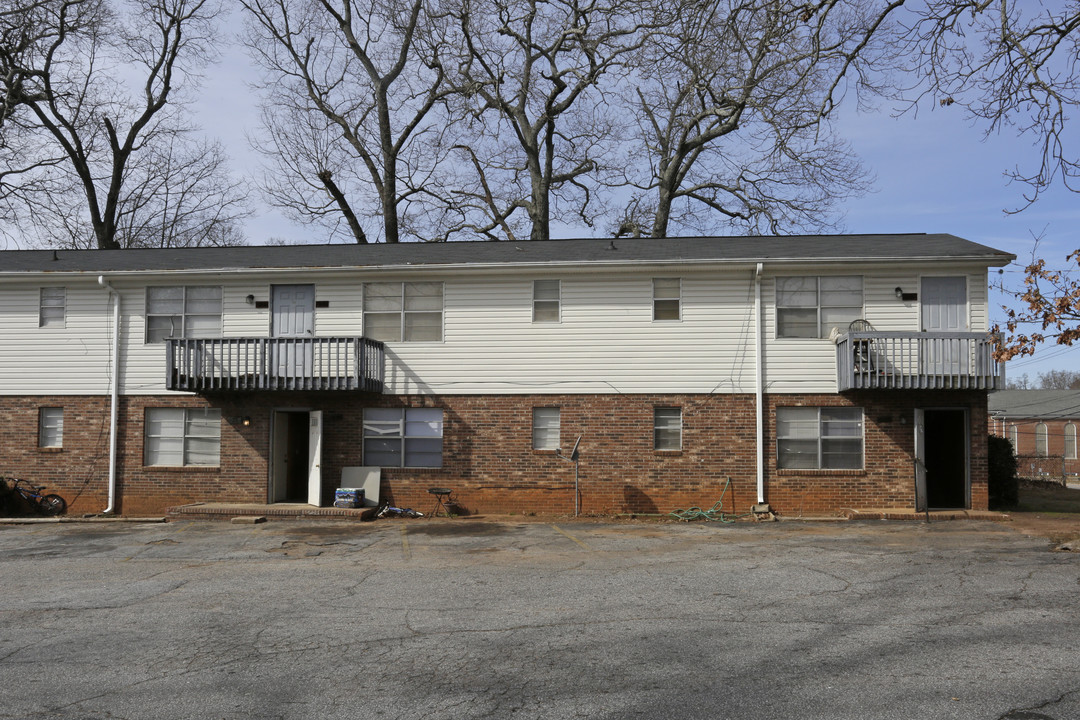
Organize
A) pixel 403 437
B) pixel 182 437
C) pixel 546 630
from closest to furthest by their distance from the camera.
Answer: pixel 546 630
pixel 403 437
pixel 182 437

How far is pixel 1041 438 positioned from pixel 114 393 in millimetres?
45386

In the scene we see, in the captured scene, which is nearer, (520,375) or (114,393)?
(520,375)

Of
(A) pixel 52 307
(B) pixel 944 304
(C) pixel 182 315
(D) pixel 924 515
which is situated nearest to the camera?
(D) pixel 924 515

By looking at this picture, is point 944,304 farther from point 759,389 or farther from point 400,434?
point 400,434


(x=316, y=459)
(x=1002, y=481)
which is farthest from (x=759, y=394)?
(x=316, y=459)

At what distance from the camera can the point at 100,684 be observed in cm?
643

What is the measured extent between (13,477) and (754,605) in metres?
16.9

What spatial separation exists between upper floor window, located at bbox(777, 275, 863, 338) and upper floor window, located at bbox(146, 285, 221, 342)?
1229cm

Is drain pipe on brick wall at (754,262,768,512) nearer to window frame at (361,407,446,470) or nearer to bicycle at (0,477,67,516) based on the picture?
window frame at (361,407,446,470)

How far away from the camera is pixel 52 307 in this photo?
19062 millimetres

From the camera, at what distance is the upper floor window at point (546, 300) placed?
18250 millimetres

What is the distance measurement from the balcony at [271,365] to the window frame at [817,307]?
8.59 meters

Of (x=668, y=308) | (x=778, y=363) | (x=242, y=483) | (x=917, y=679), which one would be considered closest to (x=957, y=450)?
(x=778, y=363)

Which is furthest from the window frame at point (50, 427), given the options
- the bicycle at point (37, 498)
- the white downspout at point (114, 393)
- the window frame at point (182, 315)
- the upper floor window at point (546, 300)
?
the upper floor window at point (546, 300)
